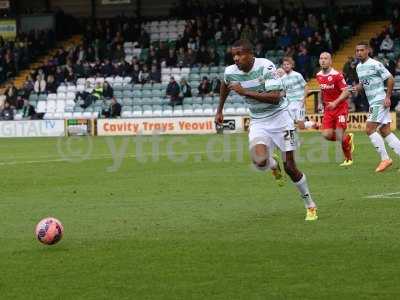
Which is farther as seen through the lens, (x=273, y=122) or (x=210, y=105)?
(x=210, y=105)

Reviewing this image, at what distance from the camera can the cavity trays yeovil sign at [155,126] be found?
40.1 metres

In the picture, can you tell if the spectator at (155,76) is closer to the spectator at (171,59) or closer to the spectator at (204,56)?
the spectator at (171,59)

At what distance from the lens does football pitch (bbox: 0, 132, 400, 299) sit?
8625mm

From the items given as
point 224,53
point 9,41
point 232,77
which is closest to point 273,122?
point 232,77

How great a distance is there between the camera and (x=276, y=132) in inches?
523

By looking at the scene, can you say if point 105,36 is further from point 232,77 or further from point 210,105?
point 232,77

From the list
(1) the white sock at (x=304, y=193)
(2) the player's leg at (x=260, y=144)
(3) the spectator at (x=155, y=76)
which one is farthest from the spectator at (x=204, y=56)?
(1) the white sock at (x=304, y=193)

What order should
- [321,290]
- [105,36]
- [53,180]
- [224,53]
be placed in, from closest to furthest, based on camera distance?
[321,290], [53,180], [224,53], [105,36]

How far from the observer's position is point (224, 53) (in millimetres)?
45312

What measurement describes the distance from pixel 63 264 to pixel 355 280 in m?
2.84

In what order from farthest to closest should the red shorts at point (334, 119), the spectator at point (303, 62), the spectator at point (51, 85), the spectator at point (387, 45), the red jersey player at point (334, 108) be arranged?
the spectator at point (51, 85) → the spectator at point (303, 62) → the spectator at point (387, 45) → the red shorts at point (334, 119) → the red jersey player at point (334, 108)

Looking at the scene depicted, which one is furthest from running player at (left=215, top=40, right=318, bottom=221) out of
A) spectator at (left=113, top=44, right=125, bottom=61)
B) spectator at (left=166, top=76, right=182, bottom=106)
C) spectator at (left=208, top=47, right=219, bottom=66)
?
spectator at (left=113, top=44, right=125, bottom=61)

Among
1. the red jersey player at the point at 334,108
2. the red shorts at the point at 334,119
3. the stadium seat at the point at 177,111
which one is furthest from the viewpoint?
the stadium seat at the point at 177,111

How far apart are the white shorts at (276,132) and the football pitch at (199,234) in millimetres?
931
